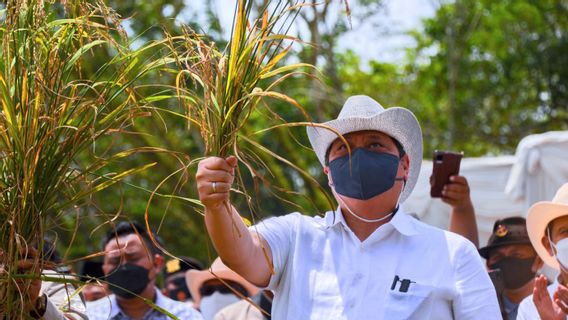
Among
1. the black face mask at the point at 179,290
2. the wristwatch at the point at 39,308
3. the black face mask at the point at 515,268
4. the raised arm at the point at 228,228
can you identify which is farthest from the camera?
the black face mask at the point at 179,290

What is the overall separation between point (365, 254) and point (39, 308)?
3.50 feet

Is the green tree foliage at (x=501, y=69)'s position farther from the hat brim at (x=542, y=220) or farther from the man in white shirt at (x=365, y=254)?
the man in white shirt at (x=365, y=254)

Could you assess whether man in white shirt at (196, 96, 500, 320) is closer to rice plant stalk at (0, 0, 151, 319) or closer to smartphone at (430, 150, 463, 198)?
rice plant stalk at (0, 0, 151, 319)

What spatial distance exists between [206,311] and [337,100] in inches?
422

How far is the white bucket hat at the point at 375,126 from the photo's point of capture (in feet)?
13.0

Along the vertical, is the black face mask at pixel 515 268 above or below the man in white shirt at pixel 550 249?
below

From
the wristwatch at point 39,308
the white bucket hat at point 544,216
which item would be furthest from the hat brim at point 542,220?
the wristwatch at point 39,308

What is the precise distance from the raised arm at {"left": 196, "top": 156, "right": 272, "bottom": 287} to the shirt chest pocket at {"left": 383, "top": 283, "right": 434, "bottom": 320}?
16.0 inches

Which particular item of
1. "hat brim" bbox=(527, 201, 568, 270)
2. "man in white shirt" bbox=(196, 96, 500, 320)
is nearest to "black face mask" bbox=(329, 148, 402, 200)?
"man in white shirt" bbox=(196, 96, 500, 320)

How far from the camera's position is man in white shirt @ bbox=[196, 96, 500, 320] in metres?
3.63

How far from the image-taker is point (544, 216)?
16.6 ft

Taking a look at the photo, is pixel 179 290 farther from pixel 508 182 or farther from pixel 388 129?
pixel 388 129

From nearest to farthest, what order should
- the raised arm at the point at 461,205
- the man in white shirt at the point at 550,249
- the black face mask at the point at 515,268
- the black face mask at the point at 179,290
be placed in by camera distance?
1. the man in white shirt at the point at 550,249
2. the raised arm at the point at 461,205
3. the black face mask at the point at 515,268
4. the black face mask at the point at 179,290

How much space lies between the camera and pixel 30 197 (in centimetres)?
333
